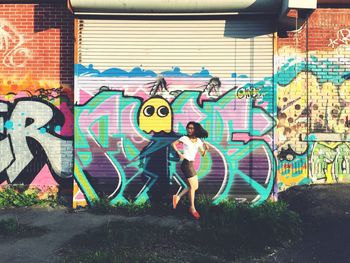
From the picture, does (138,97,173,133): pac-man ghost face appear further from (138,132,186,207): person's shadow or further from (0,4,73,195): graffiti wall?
(0,4,73,195): graffiti wall

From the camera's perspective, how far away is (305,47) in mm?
8133

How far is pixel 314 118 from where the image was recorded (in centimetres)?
812

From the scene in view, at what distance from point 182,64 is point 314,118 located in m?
3.04

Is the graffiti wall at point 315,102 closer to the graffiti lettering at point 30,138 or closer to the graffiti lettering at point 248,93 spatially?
the graffiti lettering at point 248,93

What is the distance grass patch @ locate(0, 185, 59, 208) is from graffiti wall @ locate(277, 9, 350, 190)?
496 cm

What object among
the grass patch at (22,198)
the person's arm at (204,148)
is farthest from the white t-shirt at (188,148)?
the grass patch at (22,198)

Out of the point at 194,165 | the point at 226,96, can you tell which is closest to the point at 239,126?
the point at 226,96

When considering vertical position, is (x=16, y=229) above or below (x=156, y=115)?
below

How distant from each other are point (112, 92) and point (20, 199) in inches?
119

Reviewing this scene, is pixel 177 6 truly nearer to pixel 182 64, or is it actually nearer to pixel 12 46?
pixel 182 64

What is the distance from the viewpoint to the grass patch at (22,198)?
8.07 meters

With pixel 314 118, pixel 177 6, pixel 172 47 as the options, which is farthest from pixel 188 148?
pixel 314 118

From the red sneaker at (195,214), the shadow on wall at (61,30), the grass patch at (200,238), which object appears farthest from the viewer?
the shadow on wall at (61,30)

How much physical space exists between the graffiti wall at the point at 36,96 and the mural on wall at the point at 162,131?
0.61 meters
